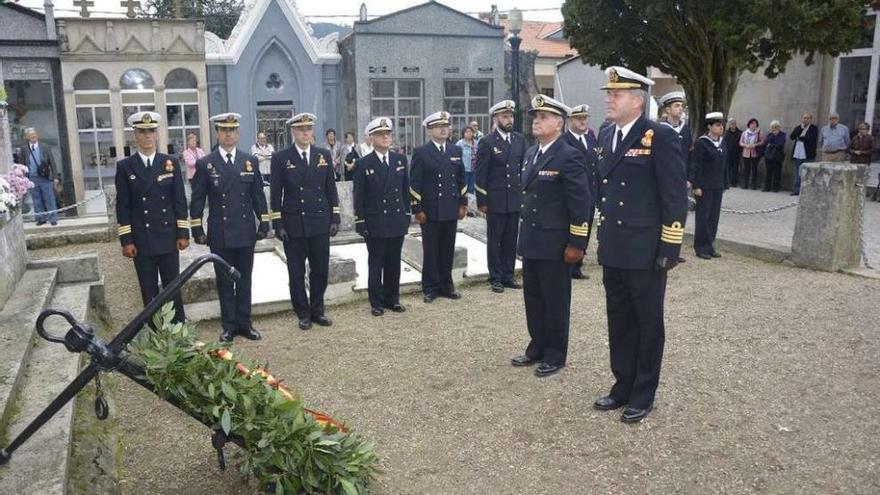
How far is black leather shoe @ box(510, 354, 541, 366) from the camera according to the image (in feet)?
18.1

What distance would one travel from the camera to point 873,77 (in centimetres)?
1603

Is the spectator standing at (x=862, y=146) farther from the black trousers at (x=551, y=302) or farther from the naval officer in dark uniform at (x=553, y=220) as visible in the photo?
the black trousers at (x=551, y=302)

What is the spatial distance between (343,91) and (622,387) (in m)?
16.2

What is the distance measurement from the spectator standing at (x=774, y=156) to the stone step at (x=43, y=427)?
1520 centimetres

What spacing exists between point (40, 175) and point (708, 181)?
11.3 metres

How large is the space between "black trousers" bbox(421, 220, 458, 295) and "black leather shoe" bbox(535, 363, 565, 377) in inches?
95.2

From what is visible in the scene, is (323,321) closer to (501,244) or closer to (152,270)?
(152,270)

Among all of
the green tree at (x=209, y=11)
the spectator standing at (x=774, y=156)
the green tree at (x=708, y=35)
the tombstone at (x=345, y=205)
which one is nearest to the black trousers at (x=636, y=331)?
the tombstone at (x=345, y=205)

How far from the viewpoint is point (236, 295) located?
20.5 feet

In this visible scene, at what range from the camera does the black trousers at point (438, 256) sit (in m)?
7.57

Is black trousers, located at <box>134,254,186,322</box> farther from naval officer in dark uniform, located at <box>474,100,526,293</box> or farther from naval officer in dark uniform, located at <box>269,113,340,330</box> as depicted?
naval officer in dark uniform, located at <box>474,100,526,293</box>

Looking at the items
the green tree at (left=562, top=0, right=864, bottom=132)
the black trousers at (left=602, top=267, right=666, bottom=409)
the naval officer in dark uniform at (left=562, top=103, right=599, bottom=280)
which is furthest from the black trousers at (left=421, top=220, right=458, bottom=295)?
the green tree at (left=562, top=0, right=864, bottom=132)

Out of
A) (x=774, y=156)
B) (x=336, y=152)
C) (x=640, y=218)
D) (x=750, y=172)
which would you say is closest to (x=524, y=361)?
(x=640, y=218)

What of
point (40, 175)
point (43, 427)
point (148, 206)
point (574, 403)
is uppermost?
point (148, 206)
